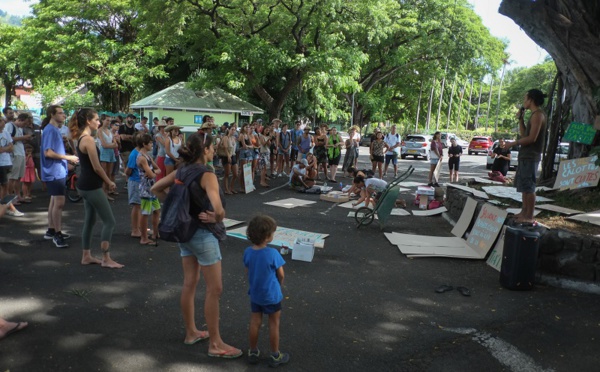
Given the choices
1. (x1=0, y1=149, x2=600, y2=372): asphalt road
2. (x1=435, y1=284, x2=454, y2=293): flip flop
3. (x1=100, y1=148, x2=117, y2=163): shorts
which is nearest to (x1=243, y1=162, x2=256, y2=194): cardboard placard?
(x1=100, y1=148, x2=117, y2=163): shorts

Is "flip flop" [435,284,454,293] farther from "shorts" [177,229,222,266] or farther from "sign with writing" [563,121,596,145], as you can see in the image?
"sign with writing" [563,121,596,145]

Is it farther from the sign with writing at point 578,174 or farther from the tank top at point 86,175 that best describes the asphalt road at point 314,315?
the sign with writing at point 578,174

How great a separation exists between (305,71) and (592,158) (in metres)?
15.0

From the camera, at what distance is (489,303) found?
5.48 m

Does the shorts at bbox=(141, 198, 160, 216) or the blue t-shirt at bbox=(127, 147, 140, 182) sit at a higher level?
the blue t-shirt at bbox=(127, 147, 140, 182)

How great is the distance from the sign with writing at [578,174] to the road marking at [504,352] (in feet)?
17.6

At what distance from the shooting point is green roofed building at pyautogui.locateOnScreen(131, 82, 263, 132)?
1998cm

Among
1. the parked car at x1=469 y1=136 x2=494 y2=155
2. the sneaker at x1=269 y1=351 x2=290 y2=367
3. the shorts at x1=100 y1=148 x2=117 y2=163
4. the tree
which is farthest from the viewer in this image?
the parked car at x1=469 y1=136 x2=494 y2=155

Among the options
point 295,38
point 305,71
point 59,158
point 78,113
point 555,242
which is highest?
point 295,38

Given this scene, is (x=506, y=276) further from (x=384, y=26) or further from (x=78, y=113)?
(x=384, y=26)

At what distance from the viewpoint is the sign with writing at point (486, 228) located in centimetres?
717

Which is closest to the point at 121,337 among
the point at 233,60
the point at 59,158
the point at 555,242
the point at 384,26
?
the point at 59,158

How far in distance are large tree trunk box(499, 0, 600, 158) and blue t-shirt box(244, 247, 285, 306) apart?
7680 millimetres

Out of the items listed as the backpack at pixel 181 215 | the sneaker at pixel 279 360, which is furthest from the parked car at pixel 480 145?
the backpack at pixel 181 215
